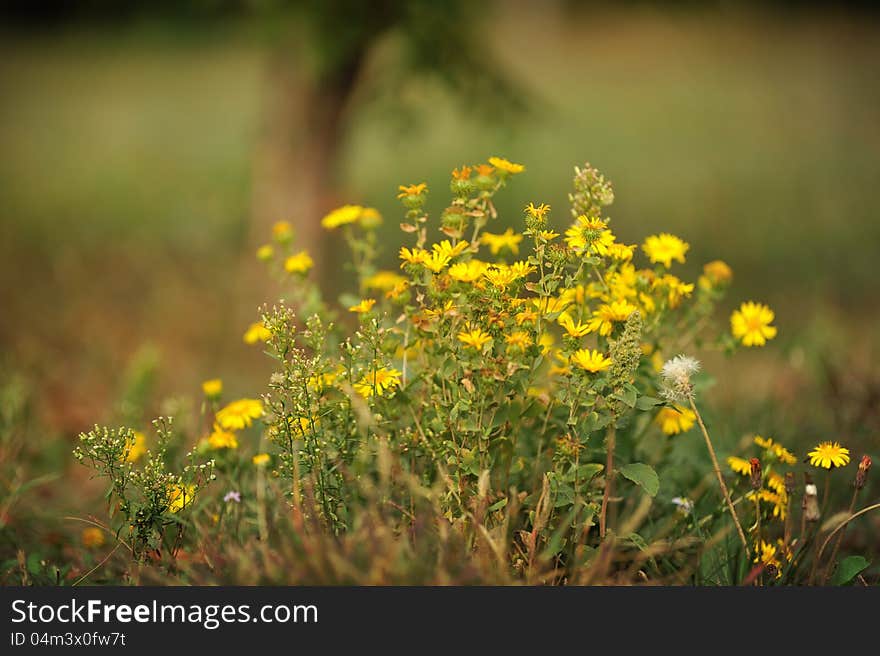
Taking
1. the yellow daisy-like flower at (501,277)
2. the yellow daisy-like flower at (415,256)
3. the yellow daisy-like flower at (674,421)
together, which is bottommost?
the yellow daisy-like flower at (674,421)

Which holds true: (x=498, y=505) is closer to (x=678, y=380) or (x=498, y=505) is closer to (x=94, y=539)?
(x=678, y=380)

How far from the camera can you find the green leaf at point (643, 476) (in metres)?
1.92

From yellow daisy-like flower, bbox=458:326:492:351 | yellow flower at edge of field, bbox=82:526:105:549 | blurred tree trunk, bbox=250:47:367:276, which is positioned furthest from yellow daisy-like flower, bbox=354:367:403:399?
blurred tree trunk, bbox=250:47:367:276

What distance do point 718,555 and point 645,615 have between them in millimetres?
406

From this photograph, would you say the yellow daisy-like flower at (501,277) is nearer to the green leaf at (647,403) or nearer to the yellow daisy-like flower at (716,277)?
the green leaf at (647,403)

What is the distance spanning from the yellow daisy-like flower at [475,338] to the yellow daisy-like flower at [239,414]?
21.7 inches

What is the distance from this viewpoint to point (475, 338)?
6.45 feet

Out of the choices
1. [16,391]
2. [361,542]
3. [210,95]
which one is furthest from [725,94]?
[361,542]

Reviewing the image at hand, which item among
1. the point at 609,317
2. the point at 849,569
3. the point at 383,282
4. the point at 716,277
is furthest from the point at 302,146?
the point at 849,569

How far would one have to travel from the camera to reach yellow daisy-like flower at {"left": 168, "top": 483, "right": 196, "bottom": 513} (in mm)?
2068

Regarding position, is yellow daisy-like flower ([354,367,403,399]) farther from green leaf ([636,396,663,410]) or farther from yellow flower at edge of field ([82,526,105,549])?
yellow flower at edge of field ([82,526,105,549])

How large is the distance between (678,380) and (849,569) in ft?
1.92

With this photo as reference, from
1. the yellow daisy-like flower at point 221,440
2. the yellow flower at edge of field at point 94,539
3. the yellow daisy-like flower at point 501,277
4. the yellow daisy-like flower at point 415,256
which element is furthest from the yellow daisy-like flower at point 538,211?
the yellow flower at edge of field at point 94,539

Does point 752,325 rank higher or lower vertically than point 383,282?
lower
